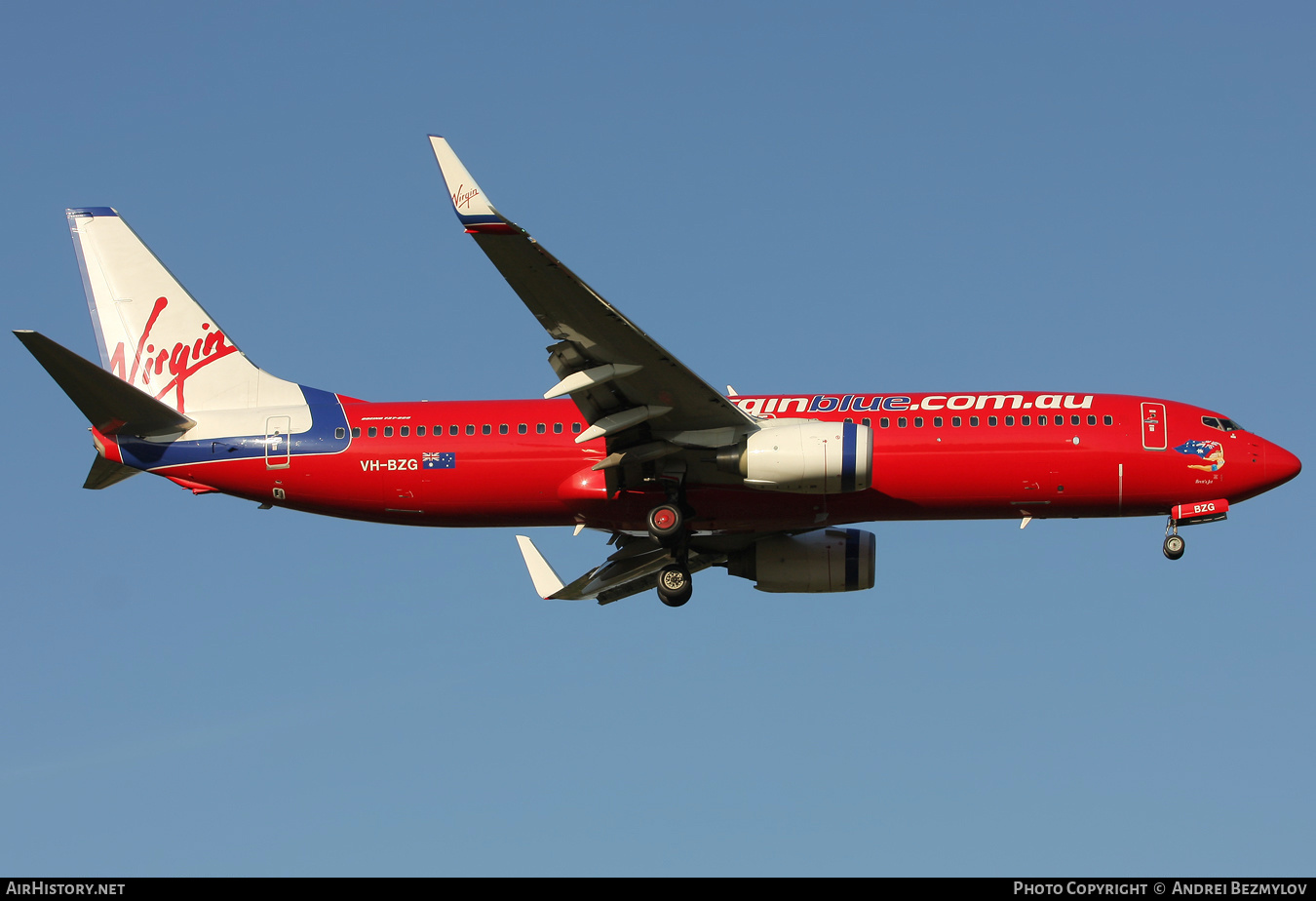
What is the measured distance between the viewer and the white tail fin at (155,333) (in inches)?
1610

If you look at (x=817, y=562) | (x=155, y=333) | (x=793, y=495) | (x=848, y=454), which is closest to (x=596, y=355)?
(x=848, y=454)

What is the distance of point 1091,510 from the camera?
39938 mm

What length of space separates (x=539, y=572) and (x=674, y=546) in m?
7.20

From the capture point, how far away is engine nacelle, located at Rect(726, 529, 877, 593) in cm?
4284

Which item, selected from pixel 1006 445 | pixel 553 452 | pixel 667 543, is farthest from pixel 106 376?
pixel 1006 445

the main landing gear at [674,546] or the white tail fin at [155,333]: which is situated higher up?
the white tail fin at [155,333]

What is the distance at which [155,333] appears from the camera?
1660 inches

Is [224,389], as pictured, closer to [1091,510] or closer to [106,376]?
[106,376]

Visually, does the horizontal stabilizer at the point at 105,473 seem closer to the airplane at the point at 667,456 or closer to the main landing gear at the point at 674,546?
the airplane at the point at 667,456

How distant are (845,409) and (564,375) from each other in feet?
26.5

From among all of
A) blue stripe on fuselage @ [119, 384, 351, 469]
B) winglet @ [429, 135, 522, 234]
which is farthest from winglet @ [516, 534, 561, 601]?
winglet @ [429, 135, 522, 234]

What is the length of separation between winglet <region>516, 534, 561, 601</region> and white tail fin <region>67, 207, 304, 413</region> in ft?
29.1

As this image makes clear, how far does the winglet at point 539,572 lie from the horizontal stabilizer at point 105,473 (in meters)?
11.8

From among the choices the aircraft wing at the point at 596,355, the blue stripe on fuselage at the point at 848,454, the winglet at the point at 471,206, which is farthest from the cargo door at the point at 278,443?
the blue stripe on fuselage at the point at 848,454
